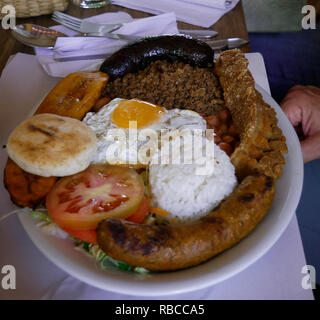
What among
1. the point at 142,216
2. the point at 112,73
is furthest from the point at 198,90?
the point at 142,216

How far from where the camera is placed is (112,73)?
2.14m

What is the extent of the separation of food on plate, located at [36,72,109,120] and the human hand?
3.93ft

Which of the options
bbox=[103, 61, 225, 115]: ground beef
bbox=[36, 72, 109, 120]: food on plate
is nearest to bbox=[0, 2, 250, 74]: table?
bbox=[103, 61, 225, 115]: ground beef

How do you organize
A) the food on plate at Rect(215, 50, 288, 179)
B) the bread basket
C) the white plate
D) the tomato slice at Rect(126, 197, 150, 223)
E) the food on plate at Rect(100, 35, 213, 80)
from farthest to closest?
the bread basket < the food on plate at Rect(100, 35, 213, 80) < the food on plate at Rect(215, 50, 288, 179) < the tomato slice at Rect(126, 197, 150, 223) < the white plate

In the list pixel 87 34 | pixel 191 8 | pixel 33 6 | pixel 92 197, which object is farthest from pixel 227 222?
pixel 33 6

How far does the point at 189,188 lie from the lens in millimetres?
1524

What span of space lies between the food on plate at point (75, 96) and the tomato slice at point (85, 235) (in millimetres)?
789

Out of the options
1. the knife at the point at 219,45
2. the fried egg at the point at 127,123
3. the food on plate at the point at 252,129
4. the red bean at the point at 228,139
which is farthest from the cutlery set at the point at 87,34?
the red bean at the point at 228,139

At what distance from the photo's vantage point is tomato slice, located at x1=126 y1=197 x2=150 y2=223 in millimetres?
1432

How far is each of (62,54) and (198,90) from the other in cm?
110

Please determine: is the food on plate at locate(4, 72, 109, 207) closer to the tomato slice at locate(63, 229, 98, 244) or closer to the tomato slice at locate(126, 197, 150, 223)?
the tomato slice at locate(63, 229, 98, 244)

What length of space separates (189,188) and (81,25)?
5.98 feet

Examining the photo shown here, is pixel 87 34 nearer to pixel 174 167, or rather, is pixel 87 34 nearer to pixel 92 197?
pixel 174 167

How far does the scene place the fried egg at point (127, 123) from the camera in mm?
1716
